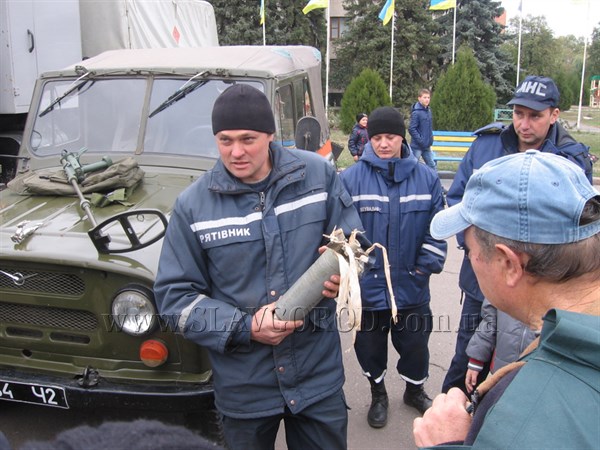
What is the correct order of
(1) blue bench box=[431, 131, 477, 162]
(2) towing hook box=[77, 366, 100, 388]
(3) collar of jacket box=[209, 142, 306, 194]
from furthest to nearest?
(1) blue bench box=[431, 131, 477, 162] < (2) towing hook box=[77, 366, 100, 388] < (3) collar of jacket box=[209, 142, 306, 194]

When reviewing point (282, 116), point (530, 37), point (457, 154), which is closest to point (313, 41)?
point (530, 37)

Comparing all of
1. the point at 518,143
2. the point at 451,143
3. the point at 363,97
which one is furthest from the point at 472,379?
the point at 363,97

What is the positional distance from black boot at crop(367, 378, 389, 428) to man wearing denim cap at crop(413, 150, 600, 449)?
7.52ft

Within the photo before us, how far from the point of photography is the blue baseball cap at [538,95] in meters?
3.30

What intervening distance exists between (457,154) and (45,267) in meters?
12.9

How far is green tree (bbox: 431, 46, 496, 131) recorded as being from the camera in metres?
17.5

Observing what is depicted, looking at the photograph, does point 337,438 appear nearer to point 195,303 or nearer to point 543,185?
point 195,303

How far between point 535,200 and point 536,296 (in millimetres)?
240

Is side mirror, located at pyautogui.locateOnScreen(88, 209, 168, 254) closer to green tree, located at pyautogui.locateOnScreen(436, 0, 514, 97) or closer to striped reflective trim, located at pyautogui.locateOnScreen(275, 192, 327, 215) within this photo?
striped reflective trim, located at pyautogui.locateOnScreen(275, 192, 327, 215)

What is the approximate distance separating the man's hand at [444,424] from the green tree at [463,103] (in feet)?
55.4

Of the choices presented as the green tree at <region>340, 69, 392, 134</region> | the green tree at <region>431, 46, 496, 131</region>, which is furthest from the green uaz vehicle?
the green tree at <region>340, 69, 392, 134</region>

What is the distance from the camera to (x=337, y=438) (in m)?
2.38

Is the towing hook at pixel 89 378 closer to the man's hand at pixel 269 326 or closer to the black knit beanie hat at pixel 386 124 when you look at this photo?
the man's hand at pixel 269 326

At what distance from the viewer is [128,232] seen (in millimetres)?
2732
